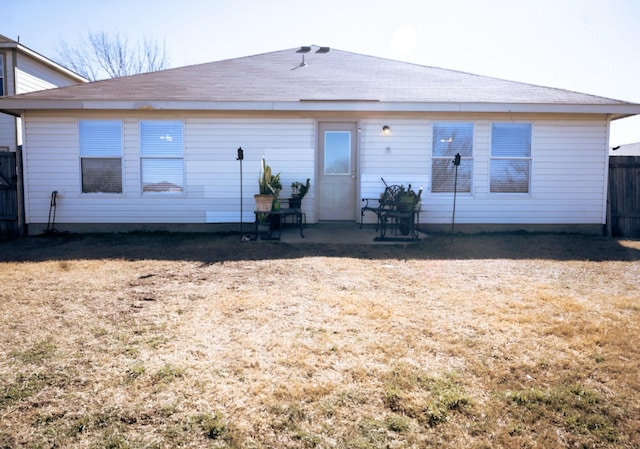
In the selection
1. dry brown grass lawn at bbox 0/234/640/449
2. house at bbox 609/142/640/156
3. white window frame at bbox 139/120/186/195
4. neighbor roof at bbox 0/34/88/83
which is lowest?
dry brown grass lawn at bbox 0/234/640/449

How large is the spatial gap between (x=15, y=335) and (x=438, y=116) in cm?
795

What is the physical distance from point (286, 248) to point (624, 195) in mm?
7619

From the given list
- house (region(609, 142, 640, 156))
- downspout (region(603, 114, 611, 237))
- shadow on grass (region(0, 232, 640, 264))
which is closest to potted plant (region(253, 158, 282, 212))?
shadow on grass (region(0, 232, 640, 264))

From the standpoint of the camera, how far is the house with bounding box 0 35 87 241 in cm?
874

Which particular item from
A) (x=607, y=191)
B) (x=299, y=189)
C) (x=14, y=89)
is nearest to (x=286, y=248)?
(x=299, y=189)

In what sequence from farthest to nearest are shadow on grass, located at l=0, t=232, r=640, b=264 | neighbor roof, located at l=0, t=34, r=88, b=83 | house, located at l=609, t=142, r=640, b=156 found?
1. house, located at l=609, t=142, r=640, b=156
2. neighbor roof, located at l=0, t=34, r=88, b=83
3. shadow on grass, located at l=0, t=232, r=640, b=264

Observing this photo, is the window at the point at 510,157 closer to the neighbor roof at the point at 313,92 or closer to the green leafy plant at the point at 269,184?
the neighbor roof at the point at 313,92

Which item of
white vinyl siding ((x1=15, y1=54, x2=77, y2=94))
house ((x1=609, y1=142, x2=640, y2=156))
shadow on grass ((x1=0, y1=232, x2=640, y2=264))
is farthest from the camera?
house ((x1=609, y1=142, x2=640, y2=156))

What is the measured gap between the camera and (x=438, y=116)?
8.73 m

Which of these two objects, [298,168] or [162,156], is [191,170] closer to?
[162,156]

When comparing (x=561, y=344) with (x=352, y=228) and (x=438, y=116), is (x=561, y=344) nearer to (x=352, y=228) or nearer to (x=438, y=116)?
(x=352, y=228)

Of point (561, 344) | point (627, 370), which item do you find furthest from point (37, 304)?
point (627, 370)

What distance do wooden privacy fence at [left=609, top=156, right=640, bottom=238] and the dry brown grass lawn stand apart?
4.40 meters

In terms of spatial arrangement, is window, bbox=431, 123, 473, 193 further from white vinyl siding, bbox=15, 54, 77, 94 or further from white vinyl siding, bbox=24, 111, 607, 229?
white vinyl siding, bbox=15, 54, 77, 94
